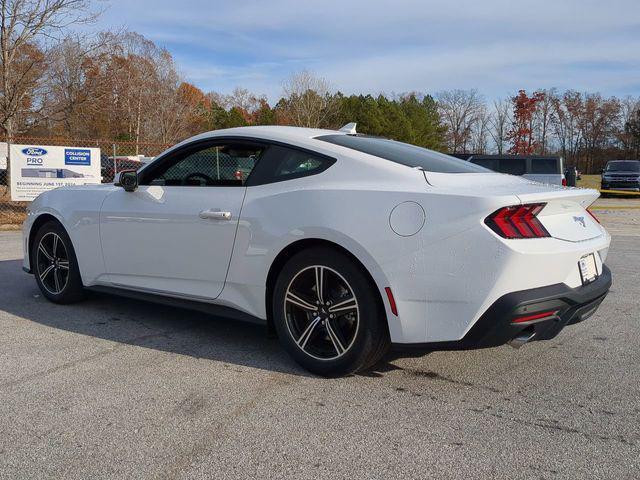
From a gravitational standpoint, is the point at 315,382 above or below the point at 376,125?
below

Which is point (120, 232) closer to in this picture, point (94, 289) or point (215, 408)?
point (94, 289)

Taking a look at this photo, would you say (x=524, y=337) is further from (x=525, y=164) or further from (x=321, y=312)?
(x=525, y=164)

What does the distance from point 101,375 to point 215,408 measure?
0.91m

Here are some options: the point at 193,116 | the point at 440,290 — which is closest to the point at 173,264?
the point at 440,290

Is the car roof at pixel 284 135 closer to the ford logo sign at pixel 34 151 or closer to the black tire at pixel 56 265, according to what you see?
the black tire at pixel 56 265

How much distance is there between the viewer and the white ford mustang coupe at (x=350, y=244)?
302 centimetres

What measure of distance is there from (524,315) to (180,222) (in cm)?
237

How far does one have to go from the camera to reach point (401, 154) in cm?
386

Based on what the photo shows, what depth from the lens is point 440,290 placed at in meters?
3.07

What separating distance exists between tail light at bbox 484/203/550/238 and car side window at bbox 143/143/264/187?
168cm

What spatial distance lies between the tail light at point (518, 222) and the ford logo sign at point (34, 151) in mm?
12862

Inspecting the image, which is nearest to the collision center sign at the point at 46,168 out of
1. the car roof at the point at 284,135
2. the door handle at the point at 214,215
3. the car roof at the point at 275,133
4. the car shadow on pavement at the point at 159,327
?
the car shadow on pavement at the point at 159,327

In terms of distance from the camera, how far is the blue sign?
13867 mm

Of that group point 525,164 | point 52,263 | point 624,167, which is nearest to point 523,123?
point 624,167
